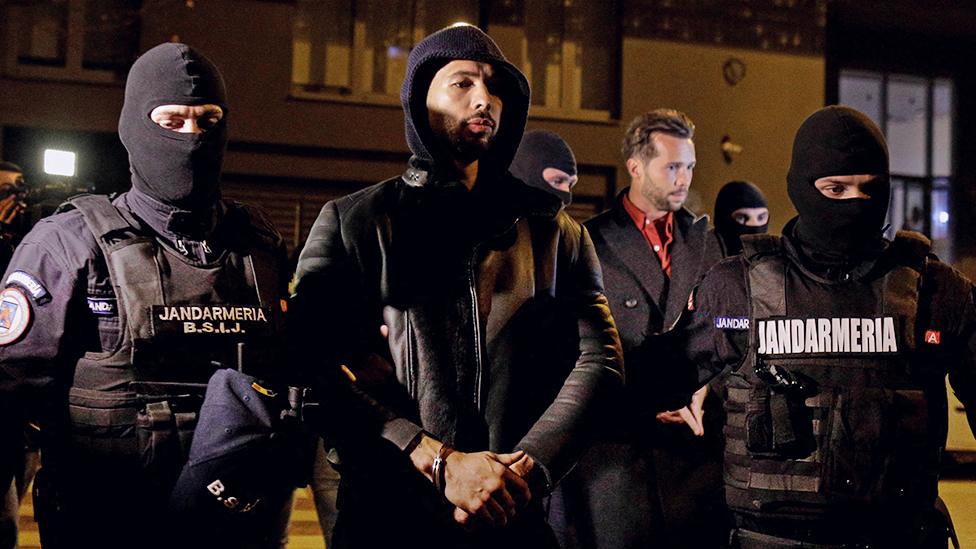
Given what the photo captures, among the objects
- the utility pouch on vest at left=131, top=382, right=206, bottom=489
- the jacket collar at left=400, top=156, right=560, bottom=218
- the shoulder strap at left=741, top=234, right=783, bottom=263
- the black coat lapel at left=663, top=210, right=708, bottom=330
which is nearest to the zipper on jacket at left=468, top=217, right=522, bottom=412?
the jacket collar at left=400, top=156, right=560, bottom=218

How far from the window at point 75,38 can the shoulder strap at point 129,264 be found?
35.8 ft

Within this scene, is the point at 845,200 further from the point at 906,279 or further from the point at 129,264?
the point at 129,264

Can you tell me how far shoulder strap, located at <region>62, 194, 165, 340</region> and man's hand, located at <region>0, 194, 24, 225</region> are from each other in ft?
6.93

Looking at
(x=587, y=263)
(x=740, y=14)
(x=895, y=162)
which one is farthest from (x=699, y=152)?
(x=587, y=263)

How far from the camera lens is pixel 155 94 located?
11.0ft

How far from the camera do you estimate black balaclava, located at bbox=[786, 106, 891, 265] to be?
347 cm

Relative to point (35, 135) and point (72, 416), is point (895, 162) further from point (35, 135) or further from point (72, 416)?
point (72, 416)

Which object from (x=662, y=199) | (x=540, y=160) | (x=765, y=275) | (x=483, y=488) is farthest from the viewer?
(x=540, y=160)

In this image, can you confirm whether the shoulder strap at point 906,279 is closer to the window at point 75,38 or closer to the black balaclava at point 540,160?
the black balaclava at point 540,160

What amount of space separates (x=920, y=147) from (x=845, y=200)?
16640mm

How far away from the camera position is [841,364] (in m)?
3.38

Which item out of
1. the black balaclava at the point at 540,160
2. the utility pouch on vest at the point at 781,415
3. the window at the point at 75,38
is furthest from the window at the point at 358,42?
the utility pouch on vest at the point at 781,415

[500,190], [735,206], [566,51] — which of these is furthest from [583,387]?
[566,51]

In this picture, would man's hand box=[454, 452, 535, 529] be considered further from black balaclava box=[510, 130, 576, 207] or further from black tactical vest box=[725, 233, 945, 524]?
black balaclava box=[510, 130, 576, 207]
